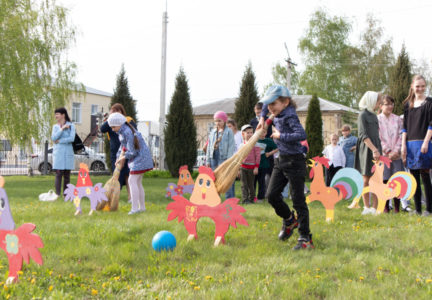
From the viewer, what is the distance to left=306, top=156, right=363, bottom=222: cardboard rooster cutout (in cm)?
597

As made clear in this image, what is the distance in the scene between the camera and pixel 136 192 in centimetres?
682

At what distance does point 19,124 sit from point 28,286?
1183 centimetres

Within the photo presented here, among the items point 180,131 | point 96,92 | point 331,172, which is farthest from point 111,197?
point 96,92

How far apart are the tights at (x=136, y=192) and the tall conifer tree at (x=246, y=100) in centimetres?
1057

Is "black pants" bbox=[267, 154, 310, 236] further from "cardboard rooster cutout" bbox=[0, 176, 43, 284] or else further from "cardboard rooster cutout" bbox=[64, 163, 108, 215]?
"cardboard rooster cutout" bbox=[64, 163, 108, 215]

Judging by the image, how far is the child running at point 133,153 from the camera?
Answer: 21.9 ft

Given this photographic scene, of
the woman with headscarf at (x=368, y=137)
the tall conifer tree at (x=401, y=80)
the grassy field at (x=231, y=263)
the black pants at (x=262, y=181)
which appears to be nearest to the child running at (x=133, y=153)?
the grassy field at (x=231, y=263)

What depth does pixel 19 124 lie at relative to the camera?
13695 mm

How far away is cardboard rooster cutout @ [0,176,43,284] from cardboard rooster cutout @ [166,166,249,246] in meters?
1.90

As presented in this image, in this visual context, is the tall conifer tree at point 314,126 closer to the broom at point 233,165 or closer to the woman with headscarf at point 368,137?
the woman with headscarf at point 368,137

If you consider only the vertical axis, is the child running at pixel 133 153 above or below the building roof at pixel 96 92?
below

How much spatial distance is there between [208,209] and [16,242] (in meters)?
2.12

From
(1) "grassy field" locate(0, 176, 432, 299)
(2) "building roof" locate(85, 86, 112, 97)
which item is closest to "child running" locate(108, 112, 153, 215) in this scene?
(1) "grassy field" locate(0, 176, 432, 299)

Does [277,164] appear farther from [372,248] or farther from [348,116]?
[348,116]
